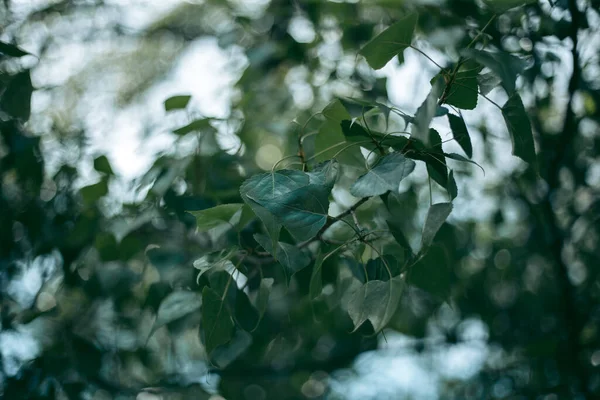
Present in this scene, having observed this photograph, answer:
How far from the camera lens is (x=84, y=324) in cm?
121

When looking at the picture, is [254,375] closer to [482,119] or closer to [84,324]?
[84,324]

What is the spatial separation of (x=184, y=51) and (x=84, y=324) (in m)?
0.94

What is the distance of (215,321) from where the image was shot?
50 centimetres

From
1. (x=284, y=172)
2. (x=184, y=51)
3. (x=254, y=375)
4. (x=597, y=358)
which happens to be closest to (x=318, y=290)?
(x=284, y=172)

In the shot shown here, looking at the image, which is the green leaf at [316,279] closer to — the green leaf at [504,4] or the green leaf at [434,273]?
the green leaf at [434,273]

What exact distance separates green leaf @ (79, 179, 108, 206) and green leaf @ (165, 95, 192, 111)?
0.16 metres

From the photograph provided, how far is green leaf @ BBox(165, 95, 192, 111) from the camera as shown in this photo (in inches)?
29.5

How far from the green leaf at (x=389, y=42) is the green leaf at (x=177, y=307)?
34 centimetres

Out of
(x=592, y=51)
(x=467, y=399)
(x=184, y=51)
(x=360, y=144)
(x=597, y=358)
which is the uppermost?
(x=360, y=144)

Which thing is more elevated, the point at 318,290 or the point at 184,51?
the point at 318,290

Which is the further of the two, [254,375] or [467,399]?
[467,399]

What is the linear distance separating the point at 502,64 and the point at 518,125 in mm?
92

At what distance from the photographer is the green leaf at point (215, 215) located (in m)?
0.49

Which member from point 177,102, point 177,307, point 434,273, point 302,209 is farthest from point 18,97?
point 434,273
